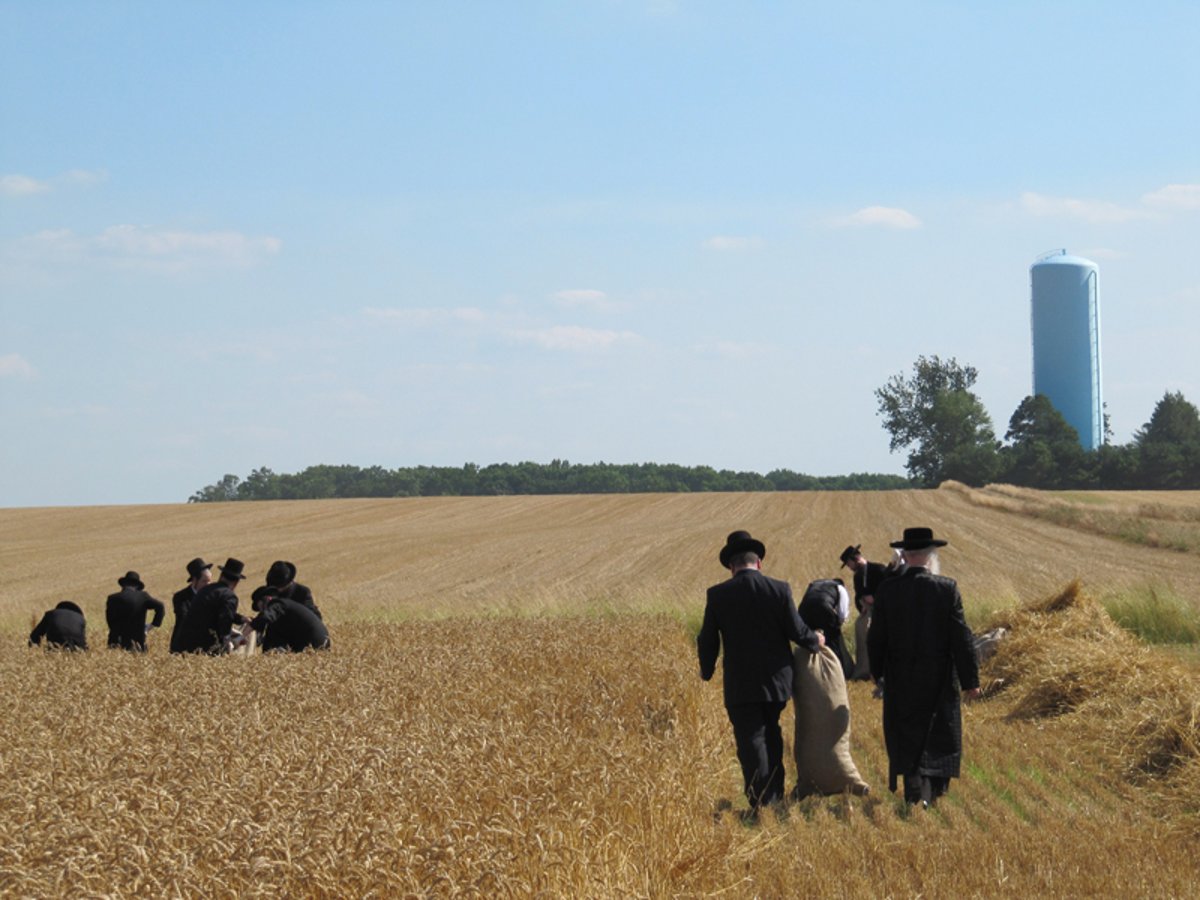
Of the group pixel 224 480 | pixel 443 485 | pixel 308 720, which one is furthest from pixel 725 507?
pixel 224 480

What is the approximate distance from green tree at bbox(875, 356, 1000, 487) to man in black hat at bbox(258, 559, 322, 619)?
8837 cm

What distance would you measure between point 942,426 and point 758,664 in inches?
4002

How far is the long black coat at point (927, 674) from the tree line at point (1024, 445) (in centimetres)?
7628

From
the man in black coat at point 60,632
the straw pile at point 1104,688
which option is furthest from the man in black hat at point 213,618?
the straw pile at point 1104,688

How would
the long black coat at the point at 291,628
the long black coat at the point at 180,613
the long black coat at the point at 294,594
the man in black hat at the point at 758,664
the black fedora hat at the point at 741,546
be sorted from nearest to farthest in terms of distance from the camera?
the man in black hat at the point at 758,664 < the black fedora hat at the point at 741,546 < the long black coat at the point at 291,628 < the long black coat at the point at 294,594 < the long black coat at the point at 180,613

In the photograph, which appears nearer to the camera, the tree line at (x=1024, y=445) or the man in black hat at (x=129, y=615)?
the man in black hat at (x=129, y=615)

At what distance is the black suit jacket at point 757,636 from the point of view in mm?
8859

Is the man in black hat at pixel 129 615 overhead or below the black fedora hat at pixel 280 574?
below

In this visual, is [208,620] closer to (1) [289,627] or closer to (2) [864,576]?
(1) [289,627]

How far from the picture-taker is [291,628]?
12.6m

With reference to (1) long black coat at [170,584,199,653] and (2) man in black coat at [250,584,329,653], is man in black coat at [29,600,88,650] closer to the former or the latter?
(1) long black coat at [170,584,199,653]

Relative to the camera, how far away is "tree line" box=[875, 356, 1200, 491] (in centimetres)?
8831

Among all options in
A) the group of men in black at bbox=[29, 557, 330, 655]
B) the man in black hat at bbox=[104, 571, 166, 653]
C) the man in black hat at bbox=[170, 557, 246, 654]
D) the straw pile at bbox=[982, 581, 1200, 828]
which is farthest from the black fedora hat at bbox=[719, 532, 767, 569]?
the man in black hat at bbox=[104, 571, 166, 653]

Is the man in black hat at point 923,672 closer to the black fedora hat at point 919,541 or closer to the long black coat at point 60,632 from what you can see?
the black fedora hat at point 919,541
